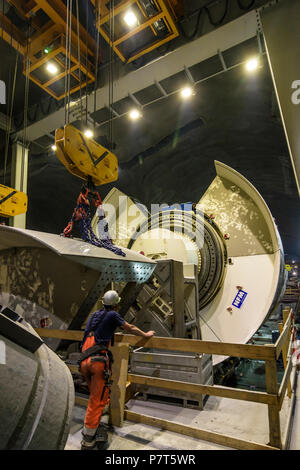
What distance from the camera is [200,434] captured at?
88.3 inches

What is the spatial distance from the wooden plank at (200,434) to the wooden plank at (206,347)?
2.12ft

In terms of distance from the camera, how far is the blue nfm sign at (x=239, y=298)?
16.3ft

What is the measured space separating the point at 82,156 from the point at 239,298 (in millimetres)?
3828

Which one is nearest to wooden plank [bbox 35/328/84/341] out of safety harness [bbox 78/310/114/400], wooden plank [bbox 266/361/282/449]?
safety harness [bbox 78/310/114/400]

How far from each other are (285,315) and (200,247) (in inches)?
79.1

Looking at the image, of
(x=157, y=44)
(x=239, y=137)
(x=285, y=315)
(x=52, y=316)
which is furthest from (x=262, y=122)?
(x=52, y=316)

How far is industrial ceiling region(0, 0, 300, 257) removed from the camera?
5.12m

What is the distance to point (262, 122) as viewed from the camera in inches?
294

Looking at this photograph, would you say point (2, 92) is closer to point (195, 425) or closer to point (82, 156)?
point (82, 156)

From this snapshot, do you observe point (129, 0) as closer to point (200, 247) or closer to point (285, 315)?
point (200, 247)

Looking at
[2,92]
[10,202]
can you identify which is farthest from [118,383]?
[2,92]

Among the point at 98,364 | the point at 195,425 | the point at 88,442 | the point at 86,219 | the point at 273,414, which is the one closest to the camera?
the point at 273,414

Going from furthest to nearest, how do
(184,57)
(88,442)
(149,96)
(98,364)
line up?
(149,96), (184,57), (98,364), (88,442)
